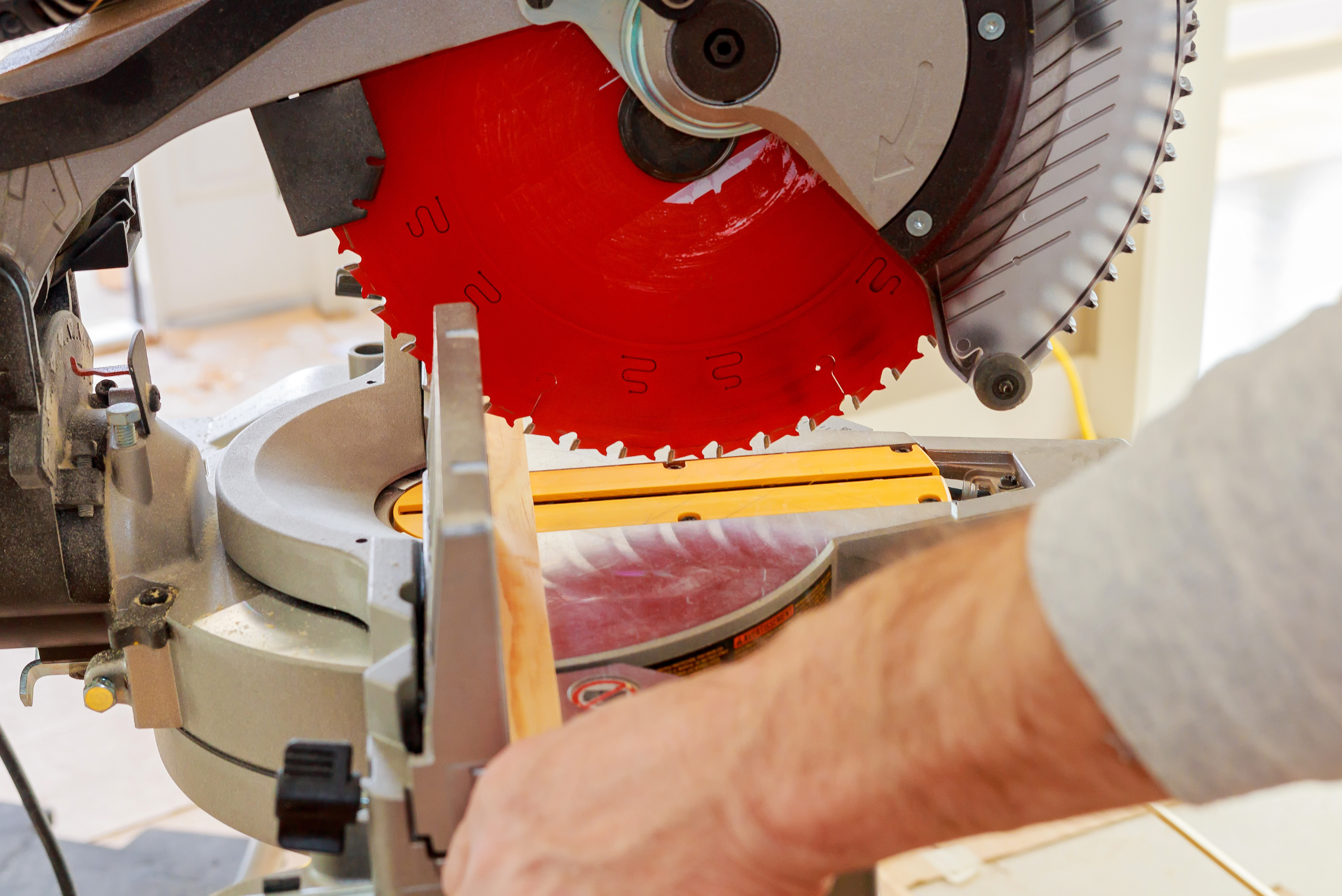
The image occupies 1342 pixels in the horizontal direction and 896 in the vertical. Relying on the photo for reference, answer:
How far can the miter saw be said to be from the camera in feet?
2.75

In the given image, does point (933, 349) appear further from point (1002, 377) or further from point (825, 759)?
point (825, 759)

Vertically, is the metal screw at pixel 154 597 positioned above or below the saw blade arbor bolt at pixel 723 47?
below

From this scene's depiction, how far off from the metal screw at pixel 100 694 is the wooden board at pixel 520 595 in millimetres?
300

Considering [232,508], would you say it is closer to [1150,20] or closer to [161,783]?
[1150,20]

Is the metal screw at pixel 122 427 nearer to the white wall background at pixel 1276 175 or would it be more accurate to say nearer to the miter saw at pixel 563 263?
the miter saw at pixel 563 263

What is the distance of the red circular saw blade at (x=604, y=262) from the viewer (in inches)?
34.9

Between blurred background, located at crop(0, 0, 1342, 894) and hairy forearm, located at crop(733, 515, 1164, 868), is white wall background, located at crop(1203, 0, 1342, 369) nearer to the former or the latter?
blurred background, located at crop(0, 0, 1342, 894)

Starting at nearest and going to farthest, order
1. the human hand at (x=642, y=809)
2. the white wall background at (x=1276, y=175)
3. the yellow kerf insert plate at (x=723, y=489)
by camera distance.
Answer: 1. the human hand at (x=642, y=809)
2. the yellow kerf insert plate at (x=723, y=489)
3. the white wall background at (x=1276, y=175)

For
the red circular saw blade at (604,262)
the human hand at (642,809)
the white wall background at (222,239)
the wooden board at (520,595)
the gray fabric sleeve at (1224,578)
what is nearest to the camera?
the gray fabric sleeve at (1224,578)

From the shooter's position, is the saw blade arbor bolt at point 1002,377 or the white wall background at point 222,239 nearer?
the saw blade arbor bolt at point 1002,377

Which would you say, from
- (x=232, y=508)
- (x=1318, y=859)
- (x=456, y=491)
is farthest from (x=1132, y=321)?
(x=456, y=491)

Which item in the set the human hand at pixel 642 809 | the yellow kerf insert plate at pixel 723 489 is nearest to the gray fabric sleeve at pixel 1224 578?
the human hand at pixel 642 809

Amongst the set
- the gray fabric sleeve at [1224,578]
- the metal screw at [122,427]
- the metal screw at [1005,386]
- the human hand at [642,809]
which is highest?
the gray fabric sleeve at [1224,578]

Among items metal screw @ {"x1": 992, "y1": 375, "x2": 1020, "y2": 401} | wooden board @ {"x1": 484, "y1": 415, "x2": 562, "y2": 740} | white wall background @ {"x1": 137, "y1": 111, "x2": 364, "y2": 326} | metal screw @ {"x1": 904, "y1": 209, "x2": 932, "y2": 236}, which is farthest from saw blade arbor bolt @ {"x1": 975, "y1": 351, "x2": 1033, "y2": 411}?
white wall background @ {"x1": 137, "y1": 111, "x2": 364, "y2": 326}
